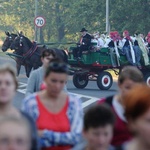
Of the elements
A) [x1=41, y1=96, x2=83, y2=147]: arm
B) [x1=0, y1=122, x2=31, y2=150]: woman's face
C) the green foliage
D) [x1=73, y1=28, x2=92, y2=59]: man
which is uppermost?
the green foliage

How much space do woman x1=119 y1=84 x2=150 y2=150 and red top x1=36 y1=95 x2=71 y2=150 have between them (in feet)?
7.20

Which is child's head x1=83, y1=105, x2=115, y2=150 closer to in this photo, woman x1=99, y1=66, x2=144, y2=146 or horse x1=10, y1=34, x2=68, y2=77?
woman x1=99, y1=66, x2=144, y2=146

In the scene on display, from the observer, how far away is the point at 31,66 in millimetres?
28047

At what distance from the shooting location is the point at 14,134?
14.2ft

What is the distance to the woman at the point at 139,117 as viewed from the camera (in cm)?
413

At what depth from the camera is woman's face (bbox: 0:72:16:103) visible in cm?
653

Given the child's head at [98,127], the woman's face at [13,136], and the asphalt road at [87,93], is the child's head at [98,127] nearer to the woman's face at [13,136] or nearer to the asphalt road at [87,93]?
the woman's face at [13,136]


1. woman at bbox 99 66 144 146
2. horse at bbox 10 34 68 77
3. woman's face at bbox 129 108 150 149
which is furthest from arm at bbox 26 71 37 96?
horse at bbox 10 34 68 77

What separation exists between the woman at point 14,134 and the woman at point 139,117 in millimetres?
578

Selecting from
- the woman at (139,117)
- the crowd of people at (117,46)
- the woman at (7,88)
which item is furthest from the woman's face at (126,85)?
the crowd of people at (117,46)

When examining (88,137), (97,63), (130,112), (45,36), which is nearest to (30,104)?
(88,137)

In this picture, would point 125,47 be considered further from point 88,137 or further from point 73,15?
point 73,15

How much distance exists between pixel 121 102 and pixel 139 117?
8.00ft

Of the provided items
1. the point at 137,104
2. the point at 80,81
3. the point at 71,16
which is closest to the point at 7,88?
the point at 137,104
